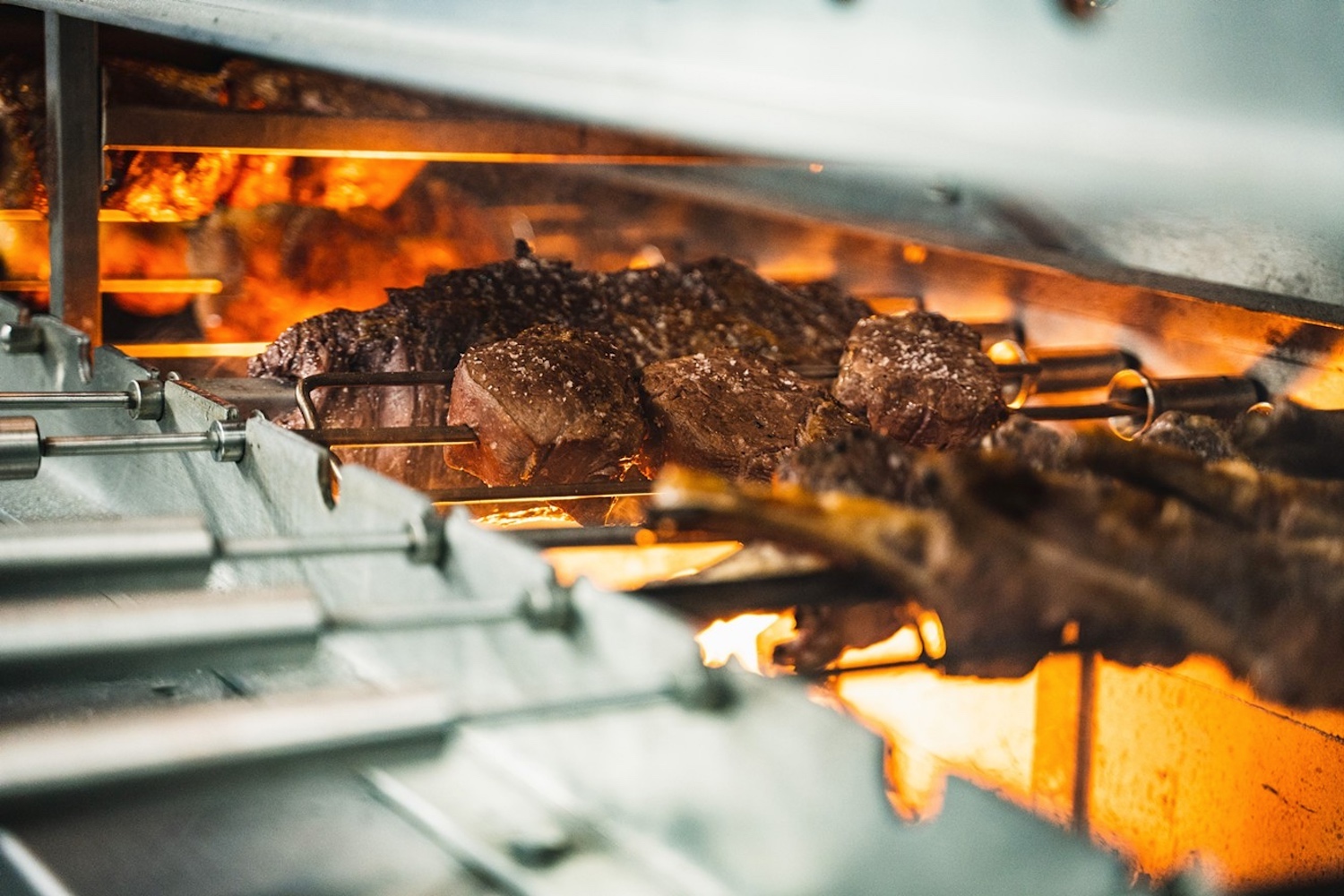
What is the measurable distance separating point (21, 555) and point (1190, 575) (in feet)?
3.54

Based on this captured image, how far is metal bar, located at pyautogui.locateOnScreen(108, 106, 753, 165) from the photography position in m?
3.62

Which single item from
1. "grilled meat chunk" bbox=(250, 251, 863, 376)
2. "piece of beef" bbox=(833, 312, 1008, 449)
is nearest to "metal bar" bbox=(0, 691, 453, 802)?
"piece of beef" bbox=(833, 312, 1008, 449)

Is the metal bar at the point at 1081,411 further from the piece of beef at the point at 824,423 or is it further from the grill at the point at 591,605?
the piece of beef at the point at 824,423

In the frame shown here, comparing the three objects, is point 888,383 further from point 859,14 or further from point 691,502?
point 691,502

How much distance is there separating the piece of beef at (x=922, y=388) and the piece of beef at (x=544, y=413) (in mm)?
465

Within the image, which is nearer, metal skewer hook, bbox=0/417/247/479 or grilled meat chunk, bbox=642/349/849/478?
metal skewer hook, bbox=0/417/247/479

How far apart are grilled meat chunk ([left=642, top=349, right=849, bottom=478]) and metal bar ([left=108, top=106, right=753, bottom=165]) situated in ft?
4.79

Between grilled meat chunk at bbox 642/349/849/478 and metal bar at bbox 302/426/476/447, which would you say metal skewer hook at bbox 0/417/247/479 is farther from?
grilled meat chunk at bbox 642/349/849/478

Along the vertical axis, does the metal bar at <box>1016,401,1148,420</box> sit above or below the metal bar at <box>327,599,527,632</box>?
below

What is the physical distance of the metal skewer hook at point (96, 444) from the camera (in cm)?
190

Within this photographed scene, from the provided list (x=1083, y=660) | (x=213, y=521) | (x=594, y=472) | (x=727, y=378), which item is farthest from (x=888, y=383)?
(x=213, y=521)

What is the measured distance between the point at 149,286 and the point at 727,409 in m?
2.50

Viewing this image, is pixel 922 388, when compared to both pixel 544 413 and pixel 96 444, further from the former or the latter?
pixel 96 444

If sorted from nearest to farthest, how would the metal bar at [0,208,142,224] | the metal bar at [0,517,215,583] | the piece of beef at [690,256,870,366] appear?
the metal bar at [0,517,215,583], the piece of beef at [690,256,870,366], the metal bar at [0,208,142,224]
